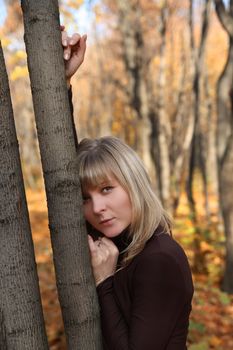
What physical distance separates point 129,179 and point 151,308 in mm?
471

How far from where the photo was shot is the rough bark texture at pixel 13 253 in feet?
4.21

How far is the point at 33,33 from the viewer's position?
134 centimetres

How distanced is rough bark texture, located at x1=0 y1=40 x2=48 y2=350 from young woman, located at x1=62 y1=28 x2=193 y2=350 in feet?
0.88

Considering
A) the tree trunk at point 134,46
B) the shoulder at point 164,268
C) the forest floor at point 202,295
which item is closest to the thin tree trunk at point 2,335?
the shoulder at point 164,268

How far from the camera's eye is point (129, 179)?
158 centimetres

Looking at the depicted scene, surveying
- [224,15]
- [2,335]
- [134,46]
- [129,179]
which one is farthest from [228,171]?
[2,335]

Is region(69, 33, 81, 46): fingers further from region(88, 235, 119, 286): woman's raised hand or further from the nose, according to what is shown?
region(88, 235, 119, 286): woman's raised hand

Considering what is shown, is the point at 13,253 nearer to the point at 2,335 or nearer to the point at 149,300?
the point at 2,335

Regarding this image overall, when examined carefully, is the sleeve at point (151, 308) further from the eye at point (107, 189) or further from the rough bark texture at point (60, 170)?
the eye at point (107, 189)

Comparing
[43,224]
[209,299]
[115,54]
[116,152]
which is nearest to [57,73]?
[116,152]

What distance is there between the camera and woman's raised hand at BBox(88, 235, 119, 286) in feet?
4.98

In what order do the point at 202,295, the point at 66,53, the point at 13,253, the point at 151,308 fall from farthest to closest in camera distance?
the point at 202,295 → the point at 66,53 → the point at 151,308 → the point at 13,253

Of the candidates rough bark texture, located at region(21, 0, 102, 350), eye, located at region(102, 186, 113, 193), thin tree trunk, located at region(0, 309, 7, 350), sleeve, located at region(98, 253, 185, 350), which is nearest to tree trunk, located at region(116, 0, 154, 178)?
eye, located at region(102, 186, 113, 193)

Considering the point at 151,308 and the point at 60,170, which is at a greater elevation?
the point at 60,170
